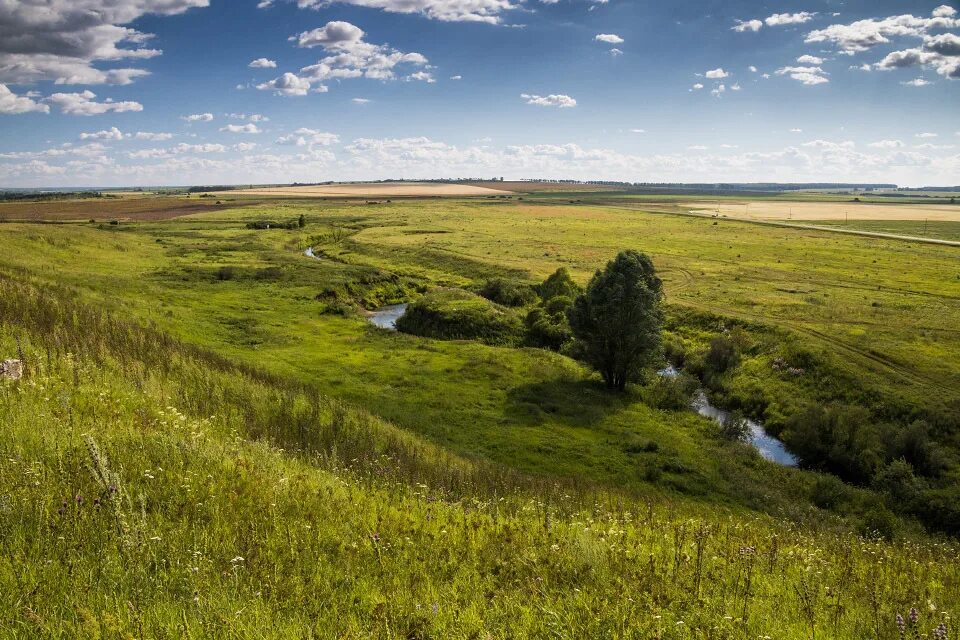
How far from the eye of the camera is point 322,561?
649 cm

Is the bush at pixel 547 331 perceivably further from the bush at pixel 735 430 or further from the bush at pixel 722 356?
the bush at pixel 735 430

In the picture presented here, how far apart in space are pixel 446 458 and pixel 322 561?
17.4 meters

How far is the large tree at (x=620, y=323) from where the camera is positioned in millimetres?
42250

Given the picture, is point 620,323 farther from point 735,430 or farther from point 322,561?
point 322,561

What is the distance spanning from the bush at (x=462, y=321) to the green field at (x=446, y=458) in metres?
5.01

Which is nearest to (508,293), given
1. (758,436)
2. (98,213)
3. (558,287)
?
(558,287)

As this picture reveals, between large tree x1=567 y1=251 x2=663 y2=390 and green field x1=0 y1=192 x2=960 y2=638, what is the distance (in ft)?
7.57

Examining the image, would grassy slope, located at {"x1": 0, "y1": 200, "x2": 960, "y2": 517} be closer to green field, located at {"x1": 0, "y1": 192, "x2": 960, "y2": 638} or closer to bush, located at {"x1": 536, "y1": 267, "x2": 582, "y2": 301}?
green field, located at {"x1": 0, "y1": 192, "x2": 960, "y2": 638}

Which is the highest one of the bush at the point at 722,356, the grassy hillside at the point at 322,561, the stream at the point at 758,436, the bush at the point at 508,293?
the grassy hillside at the point at 322,561

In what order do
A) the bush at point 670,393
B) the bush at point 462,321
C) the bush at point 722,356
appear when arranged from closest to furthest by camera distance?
the bush at point 670,393 < the bush at point 722,356 < the bush at point 462,321

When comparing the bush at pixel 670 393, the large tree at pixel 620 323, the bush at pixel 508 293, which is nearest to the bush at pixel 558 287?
the bush at pixel 508 293

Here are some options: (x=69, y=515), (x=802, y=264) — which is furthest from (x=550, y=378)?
(x=802, y=264)

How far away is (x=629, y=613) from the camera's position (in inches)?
231

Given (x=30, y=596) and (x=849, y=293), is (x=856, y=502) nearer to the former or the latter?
(x=30, y=596)
